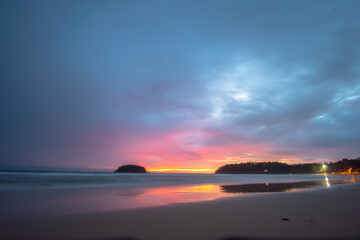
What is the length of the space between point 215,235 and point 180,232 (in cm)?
85

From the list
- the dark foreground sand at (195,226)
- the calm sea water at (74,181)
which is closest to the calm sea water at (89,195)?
the calm sea water at (74,181)

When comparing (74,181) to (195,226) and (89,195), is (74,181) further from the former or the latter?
(195,226)

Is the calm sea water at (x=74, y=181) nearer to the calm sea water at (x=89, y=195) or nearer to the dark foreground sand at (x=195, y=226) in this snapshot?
the calm sea water at (x=89, y=195)

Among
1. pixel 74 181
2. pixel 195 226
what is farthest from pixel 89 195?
pixel 74 181

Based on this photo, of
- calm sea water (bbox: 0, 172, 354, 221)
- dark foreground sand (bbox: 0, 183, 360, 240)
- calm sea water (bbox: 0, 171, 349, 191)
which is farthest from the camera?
calm sea water (bbox: 0, 171, 349, 191)

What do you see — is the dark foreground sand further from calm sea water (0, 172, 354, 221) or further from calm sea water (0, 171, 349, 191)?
calm sea water (0, 171, 349, 191)

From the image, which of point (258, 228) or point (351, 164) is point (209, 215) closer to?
point (258, 228)

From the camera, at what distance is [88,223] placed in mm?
6434

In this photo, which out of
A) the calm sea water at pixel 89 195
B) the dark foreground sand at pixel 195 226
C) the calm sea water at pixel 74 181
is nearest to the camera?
the dark foreground sand at pixel 195 226

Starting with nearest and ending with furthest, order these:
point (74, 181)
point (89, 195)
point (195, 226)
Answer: point (195, 226) → point (89, 195) → point (74, 181)

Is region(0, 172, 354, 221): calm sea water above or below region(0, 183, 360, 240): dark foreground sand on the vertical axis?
below

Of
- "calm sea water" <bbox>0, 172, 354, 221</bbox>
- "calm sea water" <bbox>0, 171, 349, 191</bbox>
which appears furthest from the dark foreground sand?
"calm sea water" <bbox>0, 171, 349, 191</bbox>

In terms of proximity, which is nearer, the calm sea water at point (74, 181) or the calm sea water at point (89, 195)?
the calm sea water at point (89, 195)

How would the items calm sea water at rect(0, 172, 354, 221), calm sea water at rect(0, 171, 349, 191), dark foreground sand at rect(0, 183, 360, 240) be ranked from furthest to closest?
calm sea water at rect(0, 171, 349, 191) < calm sea water at rect(0, 172, 354, 221) < dark foreground sand at rect(0, 183, 360, 240)
